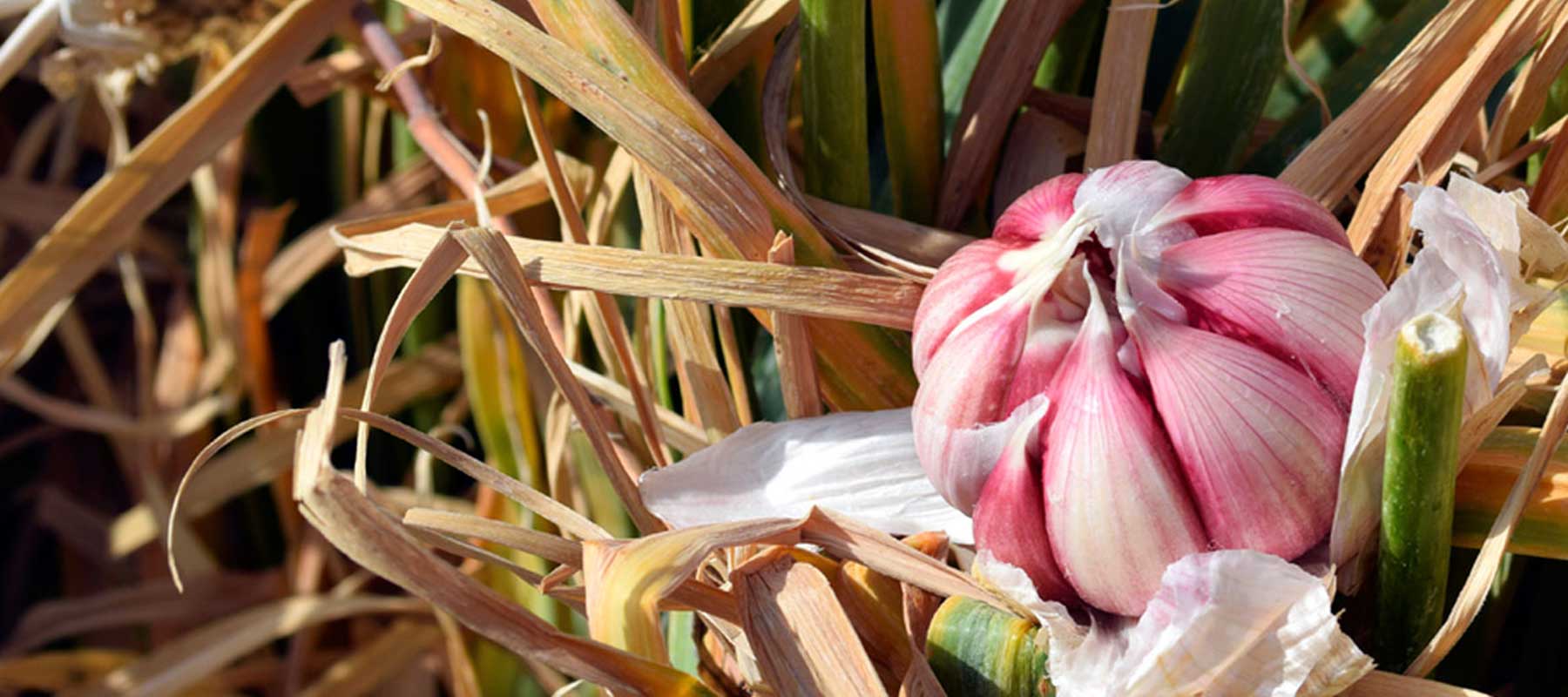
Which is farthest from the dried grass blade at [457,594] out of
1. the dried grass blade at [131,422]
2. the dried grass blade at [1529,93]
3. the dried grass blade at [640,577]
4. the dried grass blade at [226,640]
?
the dried grass blade at [131,422]

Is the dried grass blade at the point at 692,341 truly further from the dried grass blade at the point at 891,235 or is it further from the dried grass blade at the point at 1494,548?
the dried grass blade at the point at 1494,548

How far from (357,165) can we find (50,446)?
29 cm

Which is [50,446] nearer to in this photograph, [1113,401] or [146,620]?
[146,620]

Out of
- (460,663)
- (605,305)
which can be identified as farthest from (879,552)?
(460,663)

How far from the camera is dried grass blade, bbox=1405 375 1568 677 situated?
0.93 ft

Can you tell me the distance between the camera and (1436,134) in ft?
1.17

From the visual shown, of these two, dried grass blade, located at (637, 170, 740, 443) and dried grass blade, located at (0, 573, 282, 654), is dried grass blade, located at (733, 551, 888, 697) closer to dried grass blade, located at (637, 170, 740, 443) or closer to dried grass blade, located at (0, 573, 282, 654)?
dried grass blade, located at (637, 170, 740, 443)

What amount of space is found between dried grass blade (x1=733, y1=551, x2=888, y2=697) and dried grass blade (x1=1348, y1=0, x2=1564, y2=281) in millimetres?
162

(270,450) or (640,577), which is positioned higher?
(640,577)

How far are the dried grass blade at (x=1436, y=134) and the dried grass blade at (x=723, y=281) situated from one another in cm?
11

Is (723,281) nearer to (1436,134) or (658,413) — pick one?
(658,413)

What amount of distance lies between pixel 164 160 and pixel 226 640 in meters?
0.24

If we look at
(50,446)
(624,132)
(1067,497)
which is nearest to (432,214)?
(624,132)

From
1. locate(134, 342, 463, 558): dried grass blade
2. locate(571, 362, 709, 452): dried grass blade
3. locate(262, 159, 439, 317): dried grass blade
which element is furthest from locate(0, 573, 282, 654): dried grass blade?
locate(571, 362, 709, 452): dried grass blade
